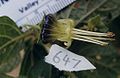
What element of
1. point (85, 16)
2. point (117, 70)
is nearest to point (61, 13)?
point (85, 16)

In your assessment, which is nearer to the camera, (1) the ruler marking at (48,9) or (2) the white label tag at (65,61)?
(2) the white label tag at (65,61)

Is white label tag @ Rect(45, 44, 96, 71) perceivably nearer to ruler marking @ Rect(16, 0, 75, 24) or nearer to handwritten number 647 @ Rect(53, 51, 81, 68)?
handwritten number 647 @ Rect(53, 51, 81, 68)

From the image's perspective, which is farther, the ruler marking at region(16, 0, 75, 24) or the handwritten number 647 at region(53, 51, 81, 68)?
the ruler marking at region(16, 0, 75, 24)

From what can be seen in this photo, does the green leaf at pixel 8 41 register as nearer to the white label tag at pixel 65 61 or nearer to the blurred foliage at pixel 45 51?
the blurred foliage at pixel 45 51

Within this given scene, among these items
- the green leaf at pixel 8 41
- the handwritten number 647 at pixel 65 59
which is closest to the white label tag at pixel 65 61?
the handwritten number 647 at pixel 65 59

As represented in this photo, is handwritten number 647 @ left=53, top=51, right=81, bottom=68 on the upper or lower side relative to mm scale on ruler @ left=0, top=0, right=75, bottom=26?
lower

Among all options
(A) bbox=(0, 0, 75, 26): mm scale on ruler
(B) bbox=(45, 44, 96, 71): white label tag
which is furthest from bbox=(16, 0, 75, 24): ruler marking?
(B) bbox=(45, 44, 96, 71): white label tag

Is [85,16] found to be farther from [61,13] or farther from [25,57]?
[25,57]
